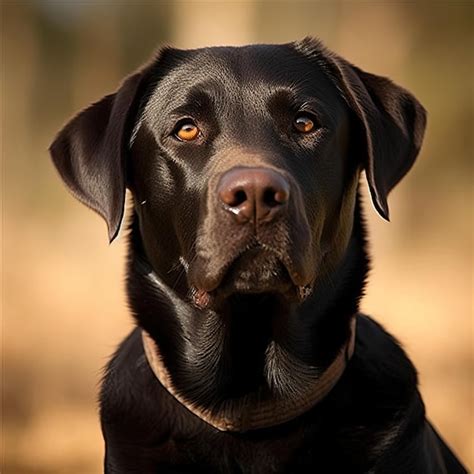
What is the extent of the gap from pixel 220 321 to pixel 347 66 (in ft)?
3.02

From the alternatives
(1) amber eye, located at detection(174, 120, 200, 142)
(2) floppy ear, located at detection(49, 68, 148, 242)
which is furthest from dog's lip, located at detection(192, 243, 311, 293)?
(1) amber eye, located at detection(174, 120, 200, 142)

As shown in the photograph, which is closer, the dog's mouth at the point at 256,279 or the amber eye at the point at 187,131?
the dog's mouth at the point at 256,279

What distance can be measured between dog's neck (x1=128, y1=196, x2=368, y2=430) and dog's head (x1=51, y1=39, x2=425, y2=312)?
0.11m

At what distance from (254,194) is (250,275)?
0.28 m

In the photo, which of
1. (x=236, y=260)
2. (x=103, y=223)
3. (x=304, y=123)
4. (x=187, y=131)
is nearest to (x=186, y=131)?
(x=187, y=131)

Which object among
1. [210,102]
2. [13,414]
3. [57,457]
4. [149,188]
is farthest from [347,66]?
[13,414]

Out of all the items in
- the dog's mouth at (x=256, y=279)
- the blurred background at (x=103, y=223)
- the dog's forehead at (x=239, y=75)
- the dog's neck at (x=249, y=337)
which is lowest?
the blurred background at (x=103, y=223)

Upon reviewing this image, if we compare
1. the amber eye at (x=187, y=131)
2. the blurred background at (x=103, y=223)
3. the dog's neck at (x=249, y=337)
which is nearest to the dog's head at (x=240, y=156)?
the amber eye at (x=187, y=131)

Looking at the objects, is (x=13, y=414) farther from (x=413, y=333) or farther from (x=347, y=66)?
(x=347, y=66)

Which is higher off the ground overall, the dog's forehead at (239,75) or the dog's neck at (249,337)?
the dog's forehead at (239,75)

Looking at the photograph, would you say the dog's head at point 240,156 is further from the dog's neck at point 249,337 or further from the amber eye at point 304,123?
the dog's neck at point 249,337

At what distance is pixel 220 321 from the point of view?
3607 mm

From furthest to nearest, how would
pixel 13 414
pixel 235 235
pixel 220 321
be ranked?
pixel 13 414 < pixel 220 321 < pixel 235 235

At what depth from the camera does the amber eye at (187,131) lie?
3469mm
